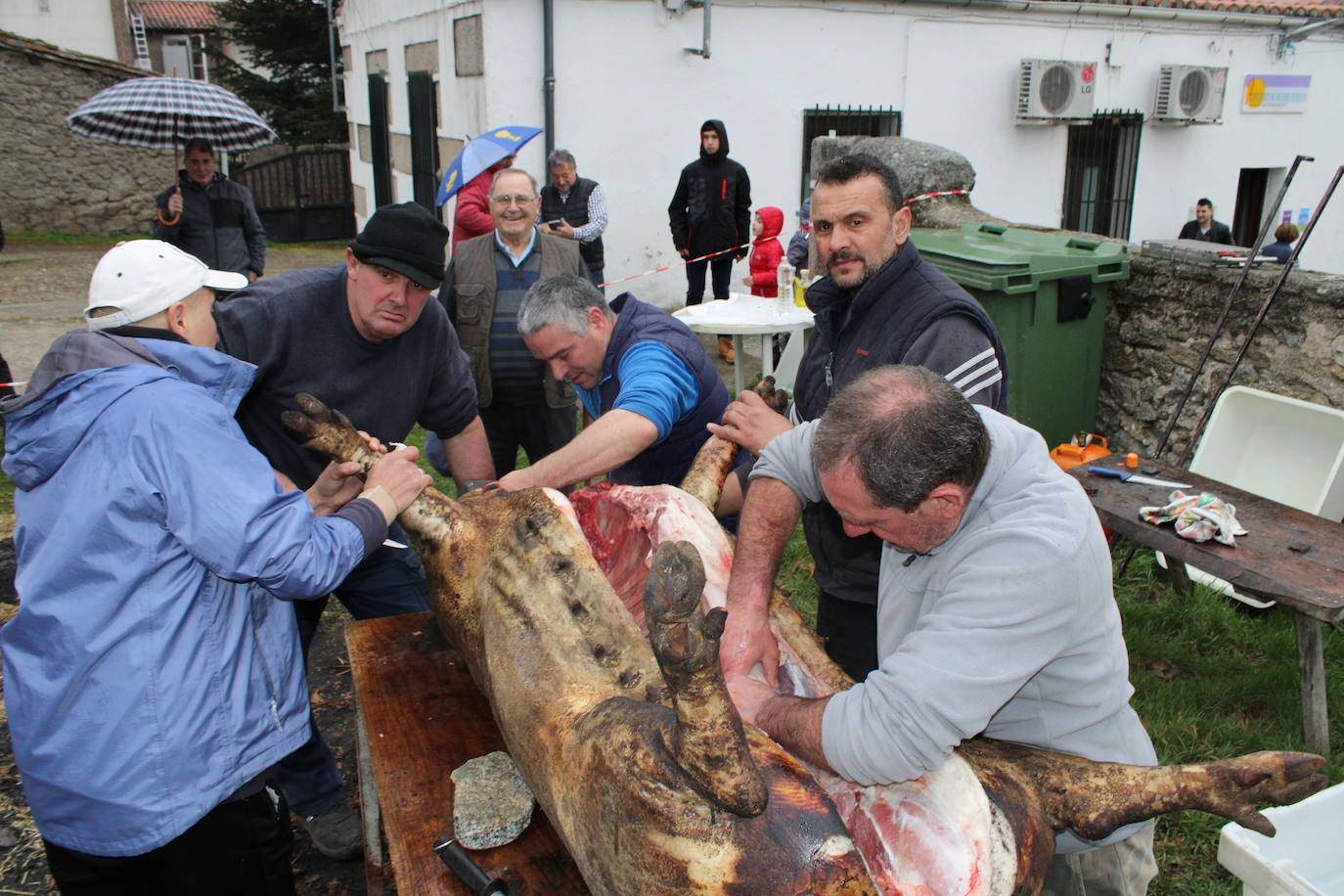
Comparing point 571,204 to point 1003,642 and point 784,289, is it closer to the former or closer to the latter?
point 784,289

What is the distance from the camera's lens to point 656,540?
2732 mm

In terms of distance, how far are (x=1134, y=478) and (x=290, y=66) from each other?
69.9 ft

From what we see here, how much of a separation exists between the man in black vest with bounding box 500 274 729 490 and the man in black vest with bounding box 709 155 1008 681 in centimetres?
26

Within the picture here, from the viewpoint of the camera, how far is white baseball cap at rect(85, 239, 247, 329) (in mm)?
2223

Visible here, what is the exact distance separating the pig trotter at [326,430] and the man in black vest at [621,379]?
0.47m

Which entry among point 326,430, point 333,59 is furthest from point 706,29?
point 333,59

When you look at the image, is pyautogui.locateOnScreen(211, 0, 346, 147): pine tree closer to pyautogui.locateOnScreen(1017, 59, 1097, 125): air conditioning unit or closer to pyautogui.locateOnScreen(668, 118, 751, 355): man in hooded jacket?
pyautogui.locateOnScreen(668, 118, 751, 355): man in hooded jacket

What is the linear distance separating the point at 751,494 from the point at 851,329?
24.8 inches

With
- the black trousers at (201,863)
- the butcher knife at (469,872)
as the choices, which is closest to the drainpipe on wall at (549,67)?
the black trousers at (201,863)

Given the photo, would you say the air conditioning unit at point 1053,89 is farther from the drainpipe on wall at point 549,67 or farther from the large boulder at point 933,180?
the drainpipe on wall at point 549,67

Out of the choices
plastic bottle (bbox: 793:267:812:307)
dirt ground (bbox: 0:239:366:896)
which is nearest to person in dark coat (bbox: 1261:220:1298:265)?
plastic bottle (bbox: 793:267:812:307)

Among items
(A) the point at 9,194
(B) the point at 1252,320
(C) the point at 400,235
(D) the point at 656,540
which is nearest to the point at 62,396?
(C) the point at 400,235

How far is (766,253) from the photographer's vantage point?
820 centimetres

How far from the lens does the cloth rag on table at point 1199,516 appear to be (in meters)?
3.53
